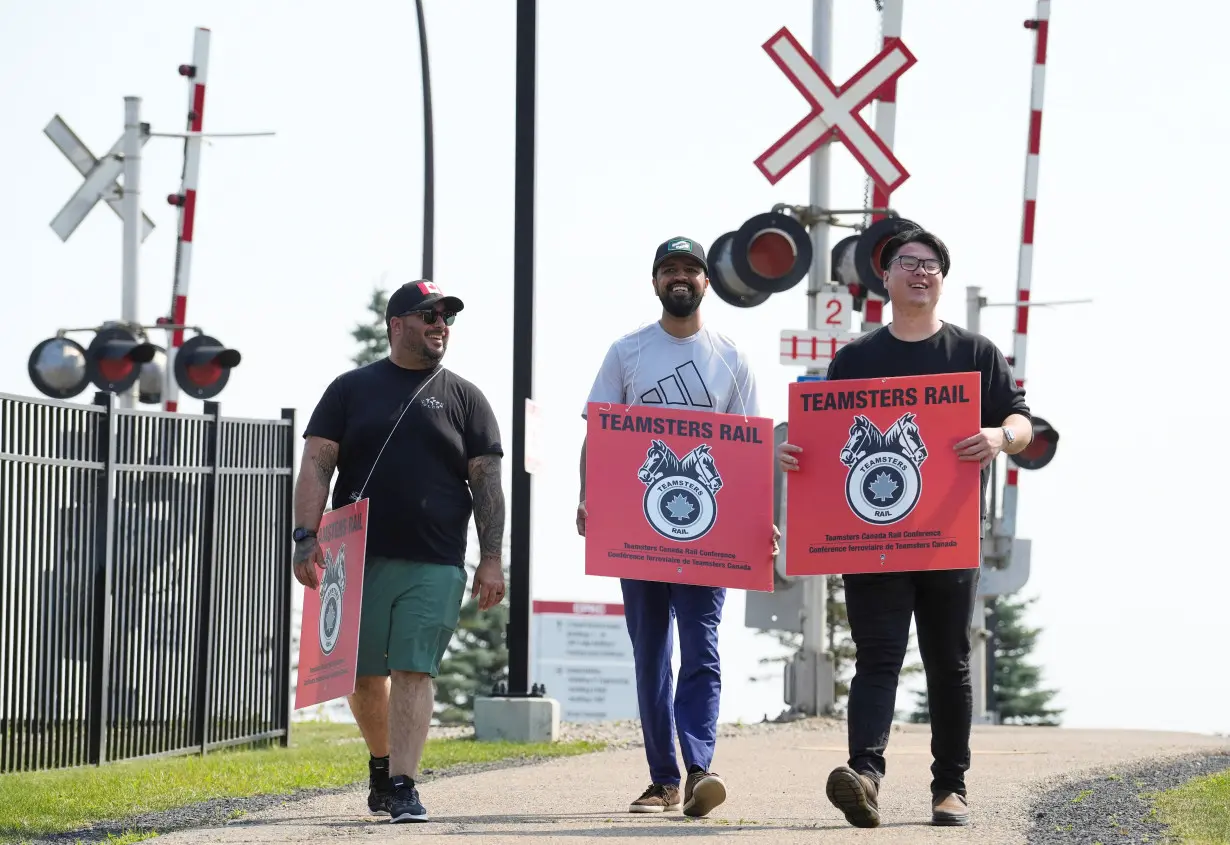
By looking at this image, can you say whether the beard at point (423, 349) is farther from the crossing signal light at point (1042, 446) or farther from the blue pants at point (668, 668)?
the crossing signal light at point (1042, 446)

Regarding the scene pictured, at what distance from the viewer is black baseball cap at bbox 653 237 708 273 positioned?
26.9 ft

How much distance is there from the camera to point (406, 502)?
798 cm

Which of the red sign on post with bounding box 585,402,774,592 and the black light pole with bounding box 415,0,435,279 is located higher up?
the black light pole with bounding box 415,0,435,279

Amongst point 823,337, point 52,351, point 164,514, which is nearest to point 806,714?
point 823,337

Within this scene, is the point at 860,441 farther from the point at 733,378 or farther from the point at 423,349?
the point at 423,349

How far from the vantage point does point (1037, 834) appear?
23.5ft

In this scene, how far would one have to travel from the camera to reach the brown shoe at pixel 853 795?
277 inches

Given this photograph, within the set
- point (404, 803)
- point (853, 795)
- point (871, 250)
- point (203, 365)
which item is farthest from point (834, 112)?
point (853, 795)

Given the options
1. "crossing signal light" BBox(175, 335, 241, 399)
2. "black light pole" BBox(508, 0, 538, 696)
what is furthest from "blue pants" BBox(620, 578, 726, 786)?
"crossing signal light" BBox(175, 335, 241, 399)

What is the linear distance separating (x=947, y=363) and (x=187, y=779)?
4645 mm

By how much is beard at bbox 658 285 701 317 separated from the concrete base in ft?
17.7

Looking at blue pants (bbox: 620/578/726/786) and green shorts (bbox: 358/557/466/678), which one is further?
blue pants (bbox: 620/578/726/786)

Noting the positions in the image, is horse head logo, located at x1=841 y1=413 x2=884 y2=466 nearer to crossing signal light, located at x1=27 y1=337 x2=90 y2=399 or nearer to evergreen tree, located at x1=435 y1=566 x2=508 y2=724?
crossing signal light, located at x1=27 y1=337 x2=90 y2=399

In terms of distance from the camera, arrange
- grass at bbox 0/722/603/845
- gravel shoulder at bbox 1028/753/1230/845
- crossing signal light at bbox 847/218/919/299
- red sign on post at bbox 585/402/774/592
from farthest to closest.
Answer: crossing signal light at bbox 847/218/919/299 < grass at bbox 0/722/603/845 < red sign on post at bbox 585/402/774/592 < gravel shoulder at bbox 1028/753/1230/845
